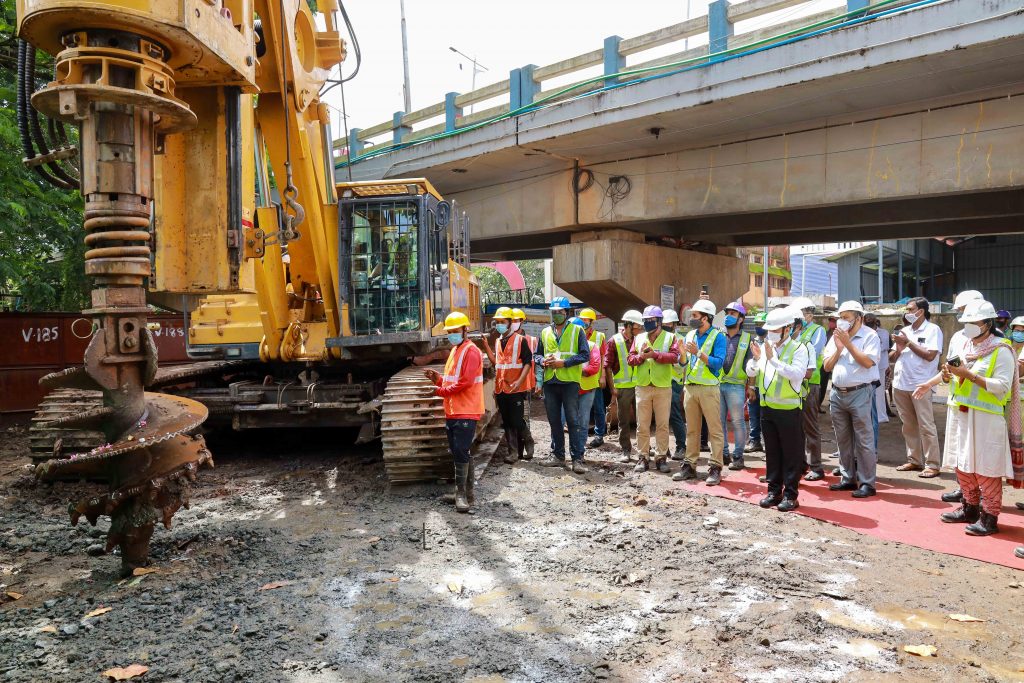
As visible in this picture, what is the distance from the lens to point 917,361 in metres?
8.28

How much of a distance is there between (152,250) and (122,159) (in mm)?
970

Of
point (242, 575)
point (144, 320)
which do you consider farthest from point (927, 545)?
point (144, 320)

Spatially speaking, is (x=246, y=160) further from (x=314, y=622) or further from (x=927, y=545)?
(x=927, y=545)

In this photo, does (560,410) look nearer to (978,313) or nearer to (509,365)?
(509,365)

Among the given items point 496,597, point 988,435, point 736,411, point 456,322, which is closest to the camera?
point 496,597

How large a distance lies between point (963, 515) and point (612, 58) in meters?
8.08

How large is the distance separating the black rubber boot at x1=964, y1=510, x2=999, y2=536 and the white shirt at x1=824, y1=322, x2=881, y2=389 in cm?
163

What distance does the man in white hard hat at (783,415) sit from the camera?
6.61 meters

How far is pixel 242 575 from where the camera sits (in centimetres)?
483

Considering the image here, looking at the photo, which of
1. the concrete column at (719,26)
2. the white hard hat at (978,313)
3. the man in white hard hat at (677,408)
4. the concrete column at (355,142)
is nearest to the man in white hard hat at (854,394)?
the white hard hat at (978,313)

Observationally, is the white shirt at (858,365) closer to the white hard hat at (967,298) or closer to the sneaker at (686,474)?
the white hard hat at (967,298)

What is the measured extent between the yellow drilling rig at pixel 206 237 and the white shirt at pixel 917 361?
5287 mm

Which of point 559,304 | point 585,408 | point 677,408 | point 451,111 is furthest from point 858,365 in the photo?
point 451,111

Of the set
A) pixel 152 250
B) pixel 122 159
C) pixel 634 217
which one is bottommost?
pixel 152 250
